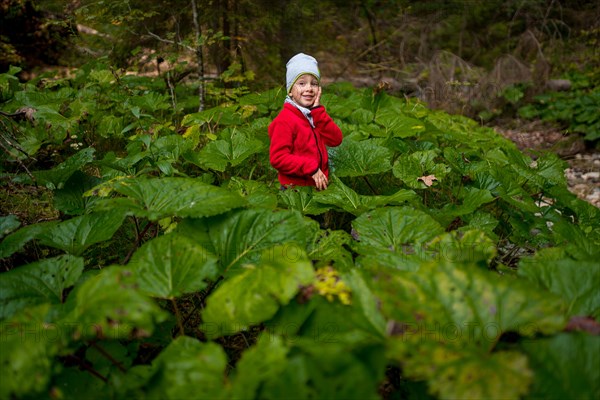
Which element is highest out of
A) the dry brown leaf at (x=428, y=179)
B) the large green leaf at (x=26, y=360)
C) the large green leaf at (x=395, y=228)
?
the large green leaf at (x=26, y=360)

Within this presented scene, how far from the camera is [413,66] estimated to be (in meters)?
6.98

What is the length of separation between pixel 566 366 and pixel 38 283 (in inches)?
54.6

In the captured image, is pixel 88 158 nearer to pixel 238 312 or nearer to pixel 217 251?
pixel 217 251

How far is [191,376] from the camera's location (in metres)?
0.87

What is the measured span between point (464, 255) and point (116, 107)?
3.19 m

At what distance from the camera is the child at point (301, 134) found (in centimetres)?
209

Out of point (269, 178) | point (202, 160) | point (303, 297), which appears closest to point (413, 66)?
point (269, 178)

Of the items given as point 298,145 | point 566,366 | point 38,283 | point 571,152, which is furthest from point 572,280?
point 571,152

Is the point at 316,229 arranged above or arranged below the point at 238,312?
below

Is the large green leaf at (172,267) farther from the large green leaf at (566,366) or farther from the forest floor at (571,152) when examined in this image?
the forest floor at (571,152)

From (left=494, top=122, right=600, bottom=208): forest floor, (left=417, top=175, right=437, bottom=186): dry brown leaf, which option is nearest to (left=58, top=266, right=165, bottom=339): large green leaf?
(left=417, top=175, right=437, bottom=186): dry brown leaf

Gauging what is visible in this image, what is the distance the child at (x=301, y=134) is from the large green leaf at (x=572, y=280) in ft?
3.84

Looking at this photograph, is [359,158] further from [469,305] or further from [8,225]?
[8,225]

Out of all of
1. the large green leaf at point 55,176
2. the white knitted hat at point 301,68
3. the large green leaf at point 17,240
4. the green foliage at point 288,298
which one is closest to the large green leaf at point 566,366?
the green foliage at point 288,298
